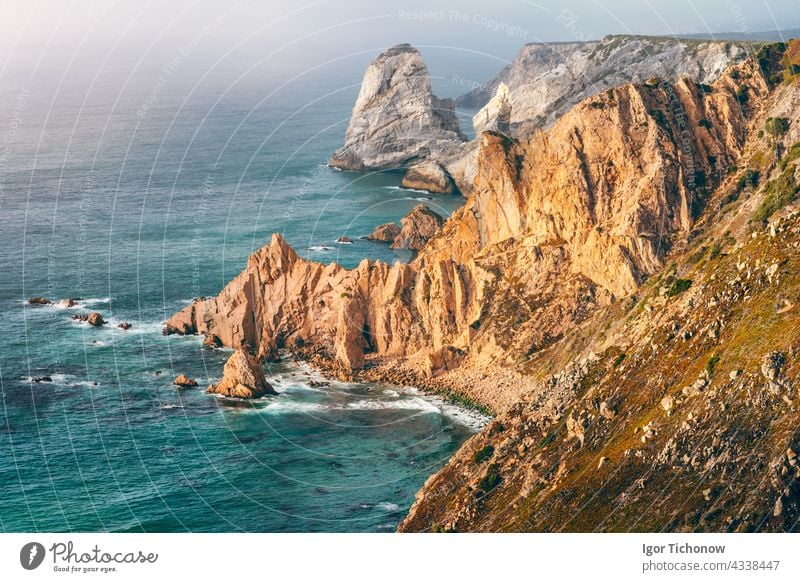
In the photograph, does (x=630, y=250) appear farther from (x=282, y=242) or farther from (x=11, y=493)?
(x=11, y=493)

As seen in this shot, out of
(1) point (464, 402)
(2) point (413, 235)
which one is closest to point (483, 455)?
(1) point (464, 402)

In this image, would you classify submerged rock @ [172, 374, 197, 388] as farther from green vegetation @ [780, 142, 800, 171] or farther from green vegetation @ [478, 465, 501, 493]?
green vegetation @ [780, 142, 800, 171]

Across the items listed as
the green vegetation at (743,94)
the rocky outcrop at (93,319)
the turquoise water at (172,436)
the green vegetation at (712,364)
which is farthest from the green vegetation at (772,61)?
the rocky outcrop at (93,319)

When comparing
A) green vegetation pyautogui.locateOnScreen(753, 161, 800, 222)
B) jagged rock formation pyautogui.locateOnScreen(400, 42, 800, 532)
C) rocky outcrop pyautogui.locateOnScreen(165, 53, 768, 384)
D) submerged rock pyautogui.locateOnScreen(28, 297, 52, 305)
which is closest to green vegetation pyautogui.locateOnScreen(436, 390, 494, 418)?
rocky outcrop pyautogui.locateOnScreen(165, 53, 768, 384)

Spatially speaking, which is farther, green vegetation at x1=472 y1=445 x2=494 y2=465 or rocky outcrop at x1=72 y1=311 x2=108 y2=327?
rocky outcrop at x1=72 y1=311 x2=108 y2=327

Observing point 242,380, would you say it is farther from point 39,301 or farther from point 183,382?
point 39,301
